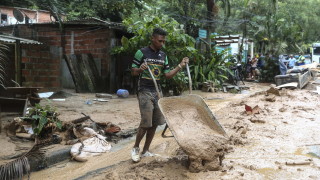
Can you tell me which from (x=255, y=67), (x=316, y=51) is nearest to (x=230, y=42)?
(x=255, y=67)

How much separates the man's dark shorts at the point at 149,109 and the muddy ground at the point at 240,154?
1.59ft

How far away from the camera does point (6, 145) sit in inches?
160

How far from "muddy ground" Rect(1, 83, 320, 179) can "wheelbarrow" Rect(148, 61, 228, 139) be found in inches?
17.7

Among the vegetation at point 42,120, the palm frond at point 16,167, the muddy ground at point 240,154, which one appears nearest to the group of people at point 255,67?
the muddy ground at point 240,154

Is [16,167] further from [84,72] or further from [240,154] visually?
[84,72]

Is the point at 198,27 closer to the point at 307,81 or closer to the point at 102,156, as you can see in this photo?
the point at 307,81

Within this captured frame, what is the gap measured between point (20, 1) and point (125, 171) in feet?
16.3

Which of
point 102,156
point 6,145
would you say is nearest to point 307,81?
point 102,156

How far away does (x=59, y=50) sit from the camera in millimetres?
10047

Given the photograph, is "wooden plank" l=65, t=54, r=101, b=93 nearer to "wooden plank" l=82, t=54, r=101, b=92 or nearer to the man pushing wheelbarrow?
"wooden plank" l=82, t=54, r=101, b=92

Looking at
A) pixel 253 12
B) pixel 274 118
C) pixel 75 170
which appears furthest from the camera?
pixel 253 12

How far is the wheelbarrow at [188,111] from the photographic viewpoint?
3.49m

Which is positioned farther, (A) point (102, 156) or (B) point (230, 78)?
(B) point (230, 78)

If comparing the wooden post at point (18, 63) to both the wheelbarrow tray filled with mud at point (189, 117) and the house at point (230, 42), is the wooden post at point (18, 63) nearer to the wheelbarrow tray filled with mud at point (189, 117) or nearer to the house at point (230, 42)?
the wheelbarrow tray filled with mud at point (189, 117)
